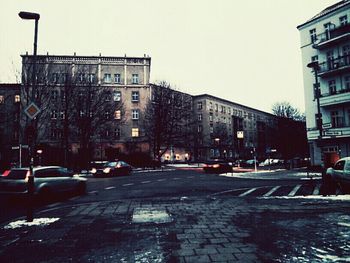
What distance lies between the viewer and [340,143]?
29.9m

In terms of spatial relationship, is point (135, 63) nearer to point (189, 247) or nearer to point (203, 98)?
point (203, 98)

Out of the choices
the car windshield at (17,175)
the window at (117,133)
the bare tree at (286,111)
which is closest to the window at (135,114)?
the window at (117,133)

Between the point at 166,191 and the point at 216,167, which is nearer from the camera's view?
the point at 166,191

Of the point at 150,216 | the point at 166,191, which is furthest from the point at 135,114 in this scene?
the point at 150,216

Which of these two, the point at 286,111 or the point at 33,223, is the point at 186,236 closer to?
the point at 33,223

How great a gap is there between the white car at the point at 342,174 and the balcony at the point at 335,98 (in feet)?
62.4

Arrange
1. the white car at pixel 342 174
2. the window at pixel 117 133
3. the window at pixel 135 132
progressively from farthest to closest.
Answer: the window at pixel 135 132, the window at pixel 117 133, the white car at pixel 342 174

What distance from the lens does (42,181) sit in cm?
1140

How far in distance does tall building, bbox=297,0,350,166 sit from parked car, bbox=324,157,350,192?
17.1 meters

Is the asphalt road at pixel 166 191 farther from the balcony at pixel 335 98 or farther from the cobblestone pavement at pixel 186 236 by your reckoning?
the balcony at pixel 335 98

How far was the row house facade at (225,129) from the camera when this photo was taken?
73812 millimetres

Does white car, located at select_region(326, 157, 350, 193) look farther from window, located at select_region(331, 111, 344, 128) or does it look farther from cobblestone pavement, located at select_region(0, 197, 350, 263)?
window, located at select_region(331, 111, 344, 128)

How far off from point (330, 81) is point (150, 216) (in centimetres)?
3153

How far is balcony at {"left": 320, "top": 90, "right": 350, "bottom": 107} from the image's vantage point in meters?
28.6
